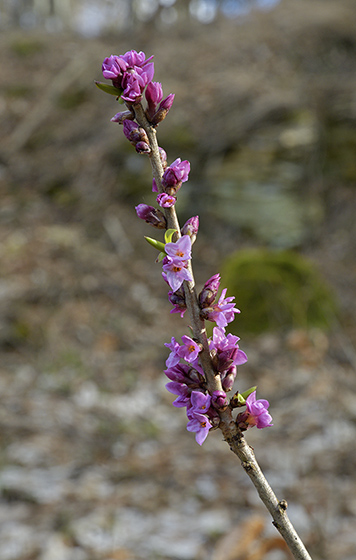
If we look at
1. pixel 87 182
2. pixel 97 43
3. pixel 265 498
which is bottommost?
pixel 265 498

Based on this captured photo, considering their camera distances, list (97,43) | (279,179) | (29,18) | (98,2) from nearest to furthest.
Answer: (279,179)
(97,43)
(29,18)
(98,2)

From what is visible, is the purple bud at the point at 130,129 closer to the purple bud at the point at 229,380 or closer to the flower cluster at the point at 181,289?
the flower cluster at the point at 181,289

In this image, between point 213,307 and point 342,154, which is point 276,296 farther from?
point 213,307

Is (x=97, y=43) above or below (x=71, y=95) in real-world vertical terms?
above

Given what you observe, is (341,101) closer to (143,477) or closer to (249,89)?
(249,89)

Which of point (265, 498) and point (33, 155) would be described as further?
point (33, 155)

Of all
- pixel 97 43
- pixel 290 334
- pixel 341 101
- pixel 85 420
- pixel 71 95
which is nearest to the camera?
pixel 85 420

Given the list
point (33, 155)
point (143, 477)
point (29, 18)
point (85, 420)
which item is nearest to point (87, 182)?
point (33, 155)
